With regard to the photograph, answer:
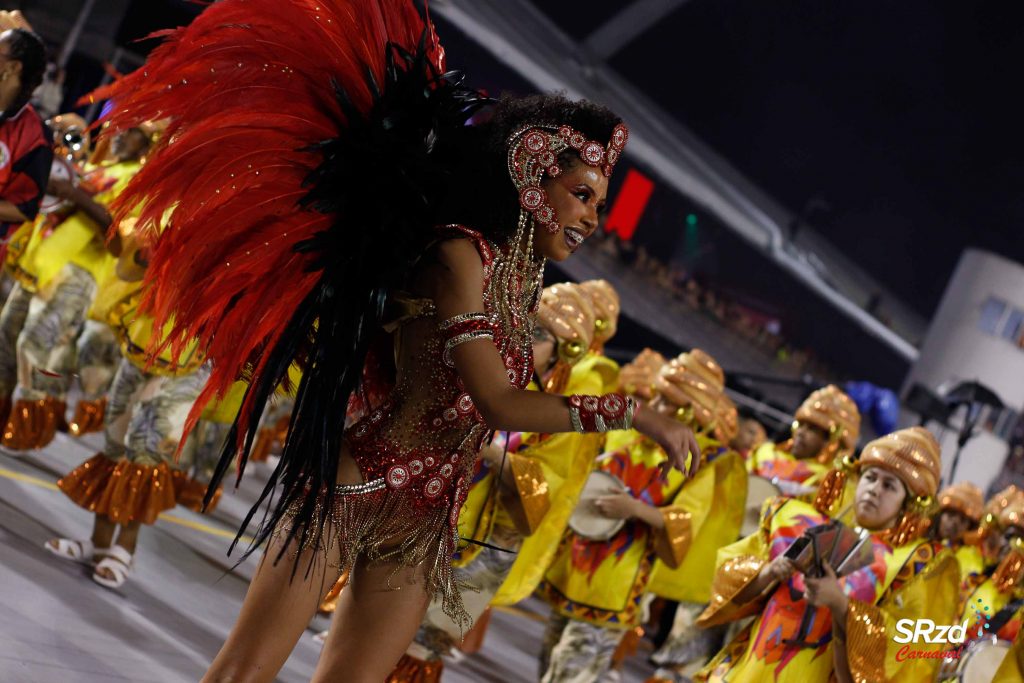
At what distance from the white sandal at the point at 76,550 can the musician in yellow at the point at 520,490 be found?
1.39 meters

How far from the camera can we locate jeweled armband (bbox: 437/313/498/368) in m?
2.52

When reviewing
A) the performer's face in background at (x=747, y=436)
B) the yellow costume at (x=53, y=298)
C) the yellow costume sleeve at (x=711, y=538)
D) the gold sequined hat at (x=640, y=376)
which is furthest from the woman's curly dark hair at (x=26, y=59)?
the performer's face in background at (x=747, y=436)

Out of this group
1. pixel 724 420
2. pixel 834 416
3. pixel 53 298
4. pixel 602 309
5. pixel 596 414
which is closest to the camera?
pixel 596 414

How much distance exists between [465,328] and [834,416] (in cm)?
485

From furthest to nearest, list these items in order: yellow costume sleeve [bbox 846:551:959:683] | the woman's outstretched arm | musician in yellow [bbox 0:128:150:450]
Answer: musician in yellow [bbox 0:128:150:450]
yellow costume sleeve [bbox 846:551:959:683]
the woman's outstretched arm

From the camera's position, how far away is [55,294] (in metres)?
5.83

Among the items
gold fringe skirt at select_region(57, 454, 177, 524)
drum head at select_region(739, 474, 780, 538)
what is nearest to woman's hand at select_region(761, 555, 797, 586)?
gold fringe skirt at select_region(57, 454, 177, 524)

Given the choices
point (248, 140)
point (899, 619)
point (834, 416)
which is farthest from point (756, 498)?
point (248, 140)

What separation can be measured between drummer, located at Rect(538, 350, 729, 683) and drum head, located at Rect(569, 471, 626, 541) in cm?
1

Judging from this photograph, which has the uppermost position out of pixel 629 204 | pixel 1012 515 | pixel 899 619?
pixel 629 204

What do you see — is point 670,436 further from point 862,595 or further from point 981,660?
point 981,660

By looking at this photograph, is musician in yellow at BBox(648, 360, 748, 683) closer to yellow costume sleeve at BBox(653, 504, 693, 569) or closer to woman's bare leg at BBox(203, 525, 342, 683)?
yellow costume sleeve at BBox(653, 504, 693, 569)

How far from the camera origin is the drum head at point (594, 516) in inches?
204

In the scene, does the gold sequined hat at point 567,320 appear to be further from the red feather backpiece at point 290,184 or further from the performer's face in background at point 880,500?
the red feather backpiece at point 290,184
